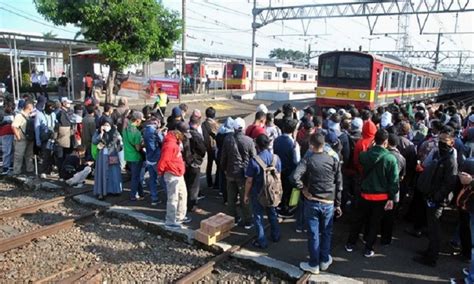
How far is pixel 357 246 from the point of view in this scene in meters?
5.61

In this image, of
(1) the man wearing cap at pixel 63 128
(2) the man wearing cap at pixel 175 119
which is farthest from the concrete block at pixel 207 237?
(1) the man wearing cap at pixel 63 128

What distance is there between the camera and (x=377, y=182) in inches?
195

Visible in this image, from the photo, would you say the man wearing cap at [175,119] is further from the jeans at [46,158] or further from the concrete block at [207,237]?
the jeans at [46,158]

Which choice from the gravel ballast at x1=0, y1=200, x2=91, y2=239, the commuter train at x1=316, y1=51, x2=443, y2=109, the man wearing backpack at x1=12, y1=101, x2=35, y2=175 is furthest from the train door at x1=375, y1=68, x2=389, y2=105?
the man wearing backpack at x1=12, y1=101, x2=35, y2=175

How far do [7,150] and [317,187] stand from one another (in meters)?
7.50

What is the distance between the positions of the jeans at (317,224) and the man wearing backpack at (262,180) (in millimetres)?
551

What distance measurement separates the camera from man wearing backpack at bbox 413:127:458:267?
4707 mm

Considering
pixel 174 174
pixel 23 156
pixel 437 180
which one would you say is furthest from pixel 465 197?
pixel 23 156

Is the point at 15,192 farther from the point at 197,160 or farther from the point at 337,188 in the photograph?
the point at 337,188

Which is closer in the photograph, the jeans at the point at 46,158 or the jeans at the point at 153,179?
the jeans at the point at 153,179

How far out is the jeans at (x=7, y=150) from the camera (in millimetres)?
8781

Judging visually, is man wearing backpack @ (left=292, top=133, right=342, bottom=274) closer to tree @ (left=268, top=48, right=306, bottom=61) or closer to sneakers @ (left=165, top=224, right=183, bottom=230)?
sneakers @ (left=165, top=224, right=183, bottom=230)

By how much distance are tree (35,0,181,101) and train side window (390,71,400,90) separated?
9.66 metres

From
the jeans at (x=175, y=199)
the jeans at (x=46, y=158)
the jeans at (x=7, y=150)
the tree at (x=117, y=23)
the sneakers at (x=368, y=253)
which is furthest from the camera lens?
the tree at (x=117, y=23)
